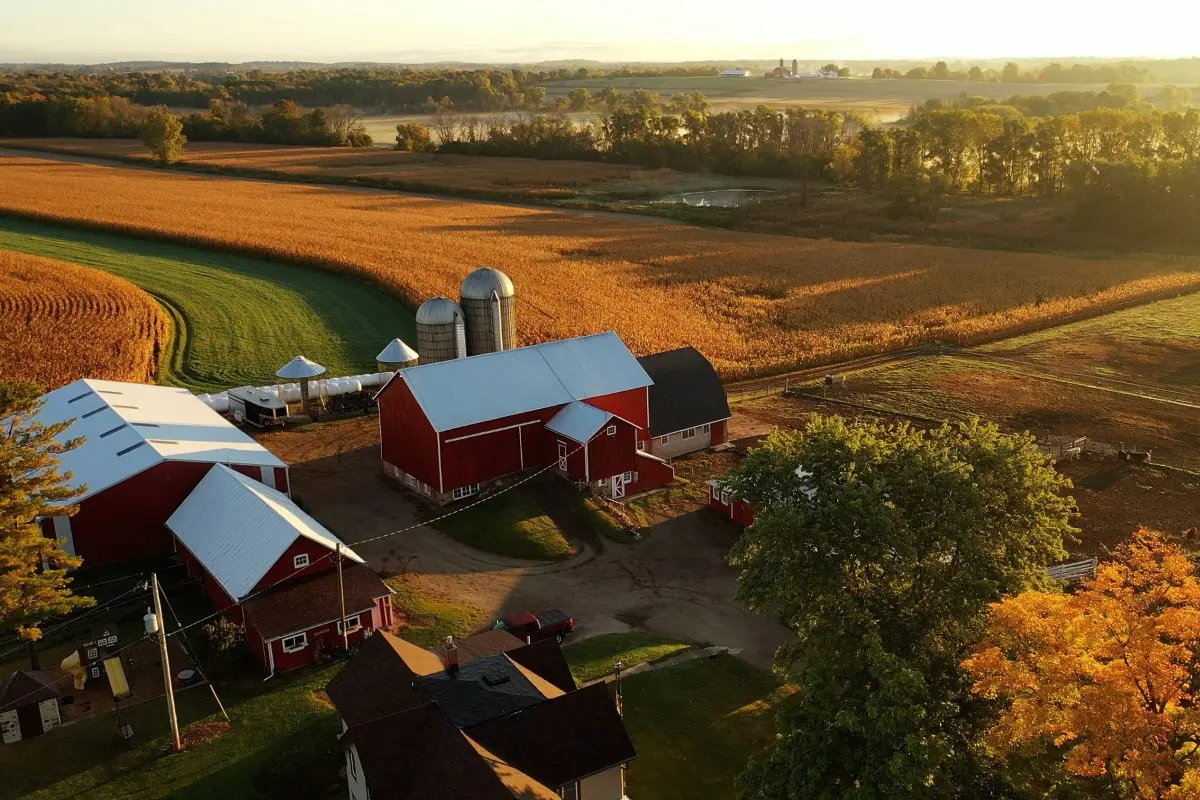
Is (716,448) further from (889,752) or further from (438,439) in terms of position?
(889,752)

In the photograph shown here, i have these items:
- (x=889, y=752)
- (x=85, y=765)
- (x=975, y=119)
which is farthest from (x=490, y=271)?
(x=975, y=119)

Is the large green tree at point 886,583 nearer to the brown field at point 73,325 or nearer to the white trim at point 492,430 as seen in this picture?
the white trim at point 492,430

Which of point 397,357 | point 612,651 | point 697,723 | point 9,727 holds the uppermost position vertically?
point 397,357

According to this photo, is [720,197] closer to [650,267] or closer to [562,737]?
[650,267]

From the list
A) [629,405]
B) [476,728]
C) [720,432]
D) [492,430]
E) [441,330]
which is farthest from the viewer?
[441,330]

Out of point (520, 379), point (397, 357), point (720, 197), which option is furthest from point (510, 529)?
point (720, 197)

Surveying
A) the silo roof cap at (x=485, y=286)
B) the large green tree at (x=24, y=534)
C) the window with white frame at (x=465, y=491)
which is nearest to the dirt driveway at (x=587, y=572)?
the window with white frame at (x=465, y=491)

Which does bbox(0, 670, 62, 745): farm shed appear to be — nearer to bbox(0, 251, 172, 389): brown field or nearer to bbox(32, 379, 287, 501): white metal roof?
bbox(32, 379, 287, 501): white metal roof
